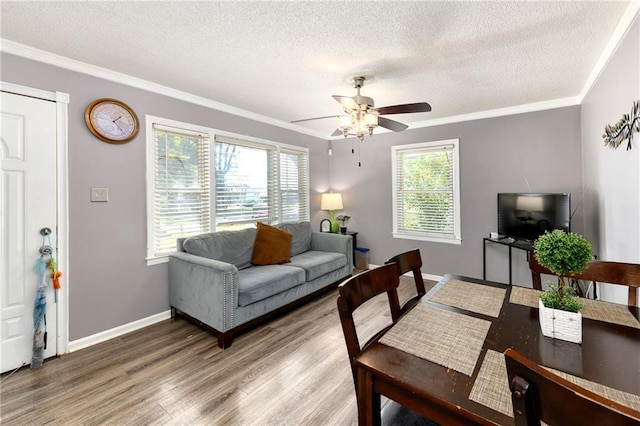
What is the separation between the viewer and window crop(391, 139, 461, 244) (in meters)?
4.10

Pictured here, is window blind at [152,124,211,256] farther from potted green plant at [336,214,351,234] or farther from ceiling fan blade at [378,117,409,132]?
potted green plant at [336,214,351,234]

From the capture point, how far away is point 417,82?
2.86 m

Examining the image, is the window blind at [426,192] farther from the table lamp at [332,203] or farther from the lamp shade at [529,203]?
the table lamp at [332,203]

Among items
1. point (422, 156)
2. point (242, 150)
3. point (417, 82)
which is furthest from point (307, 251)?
point (417, 82)

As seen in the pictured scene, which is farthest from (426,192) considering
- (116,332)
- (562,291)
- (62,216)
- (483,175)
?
(62,216)

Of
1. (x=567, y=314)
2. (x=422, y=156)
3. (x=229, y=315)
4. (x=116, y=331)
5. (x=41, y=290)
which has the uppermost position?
(x=422, y=156)

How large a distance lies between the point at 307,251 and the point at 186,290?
1.84m

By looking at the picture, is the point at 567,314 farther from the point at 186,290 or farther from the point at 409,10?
the point at 186,290

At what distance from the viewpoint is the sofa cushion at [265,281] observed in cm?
257

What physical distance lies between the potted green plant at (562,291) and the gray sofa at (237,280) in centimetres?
214

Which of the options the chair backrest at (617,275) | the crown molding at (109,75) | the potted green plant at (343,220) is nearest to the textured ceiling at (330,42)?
the crown molding at (109,75)

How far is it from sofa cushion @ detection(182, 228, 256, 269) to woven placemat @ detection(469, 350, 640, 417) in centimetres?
274

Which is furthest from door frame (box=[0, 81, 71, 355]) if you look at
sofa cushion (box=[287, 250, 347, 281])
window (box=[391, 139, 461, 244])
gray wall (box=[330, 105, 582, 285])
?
window (box=[391, 139, 461, 244])

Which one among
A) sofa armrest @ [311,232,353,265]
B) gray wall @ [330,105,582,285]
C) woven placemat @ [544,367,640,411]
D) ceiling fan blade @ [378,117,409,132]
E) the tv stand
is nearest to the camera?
woven placemat @ [544,367,640,411]
